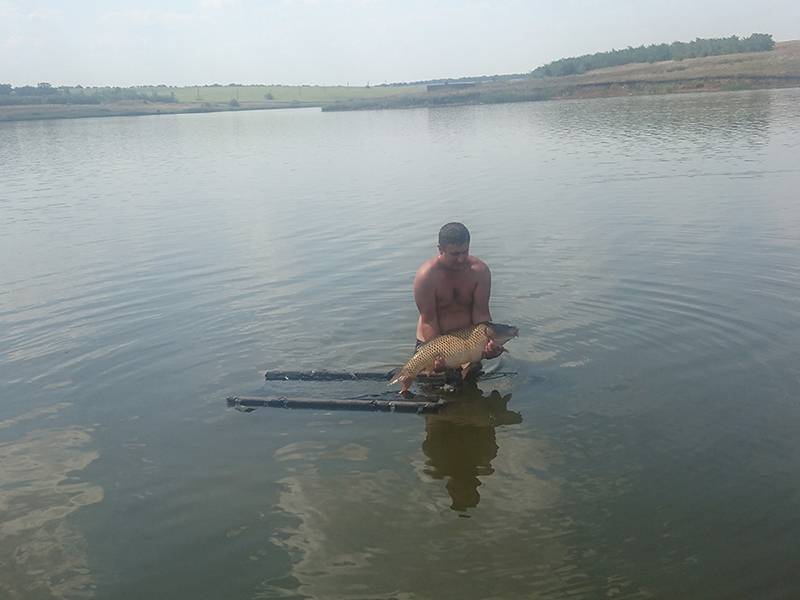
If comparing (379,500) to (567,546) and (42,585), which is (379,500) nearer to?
(567,546)

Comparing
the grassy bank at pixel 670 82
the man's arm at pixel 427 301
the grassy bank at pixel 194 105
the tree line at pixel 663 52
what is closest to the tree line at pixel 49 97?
the grassy bank at pixel 194 105

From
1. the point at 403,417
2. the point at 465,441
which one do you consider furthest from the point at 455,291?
the point at 465,441

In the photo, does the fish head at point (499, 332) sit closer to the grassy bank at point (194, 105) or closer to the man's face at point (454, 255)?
the man's face at point (454, 255)

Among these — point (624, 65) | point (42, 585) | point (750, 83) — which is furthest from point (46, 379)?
point (624, 65)

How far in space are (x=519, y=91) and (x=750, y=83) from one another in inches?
1143

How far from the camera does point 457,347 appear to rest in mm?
7047

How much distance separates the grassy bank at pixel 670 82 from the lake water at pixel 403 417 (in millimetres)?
54979

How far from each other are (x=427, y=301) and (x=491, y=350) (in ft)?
3.03

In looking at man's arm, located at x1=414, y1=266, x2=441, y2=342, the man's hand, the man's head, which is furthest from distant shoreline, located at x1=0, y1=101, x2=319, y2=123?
the man's hand

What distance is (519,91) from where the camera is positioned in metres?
88.1

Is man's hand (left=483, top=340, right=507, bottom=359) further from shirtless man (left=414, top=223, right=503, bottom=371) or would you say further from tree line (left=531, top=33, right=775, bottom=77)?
tree line (left=531, top=33, right=775, bottom=77)

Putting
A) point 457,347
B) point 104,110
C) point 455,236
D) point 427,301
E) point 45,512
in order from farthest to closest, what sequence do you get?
point 104,110 < point 427,301 < point 455,236 < point 457,347 < point 45,512

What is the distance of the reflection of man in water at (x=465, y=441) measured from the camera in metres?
6.12

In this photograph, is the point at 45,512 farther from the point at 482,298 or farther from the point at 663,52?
the point at 663,52
